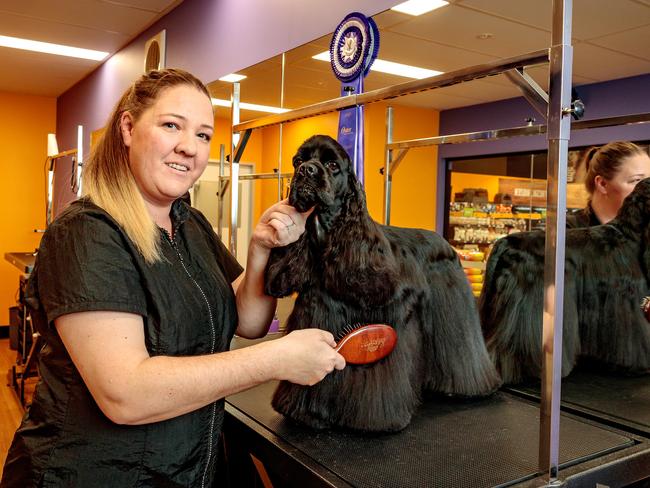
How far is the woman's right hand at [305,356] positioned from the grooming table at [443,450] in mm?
134

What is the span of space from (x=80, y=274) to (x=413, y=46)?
A: 1.31 meters

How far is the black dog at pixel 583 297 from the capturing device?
1368mm

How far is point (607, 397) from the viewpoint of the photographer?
1304 millimetres

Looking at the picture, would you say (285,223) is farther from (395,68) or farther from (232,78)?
(232,78)

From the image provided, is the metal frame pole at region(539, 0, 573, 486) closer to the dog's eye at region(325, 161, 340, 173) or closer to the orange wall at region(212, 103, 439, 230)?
the dog's eye at region(325, 161, 340, 173)

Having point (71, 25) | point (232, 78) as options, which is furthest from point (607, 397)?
point (71, 25)

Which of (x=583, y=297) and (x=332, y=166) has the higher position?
(x=332, y=166)

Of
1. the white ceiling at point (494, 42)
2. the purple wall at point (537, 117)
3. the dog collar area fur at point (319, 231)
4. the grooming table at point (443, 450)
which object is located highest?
the white ceiling at point (494, 42)

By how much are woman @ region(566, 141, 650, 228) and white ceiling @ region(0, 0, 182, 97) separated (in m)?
2.93

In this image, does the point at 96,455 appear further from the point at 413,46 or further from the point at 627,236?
the point at 413,46

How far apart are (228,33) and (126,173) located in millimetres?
2272

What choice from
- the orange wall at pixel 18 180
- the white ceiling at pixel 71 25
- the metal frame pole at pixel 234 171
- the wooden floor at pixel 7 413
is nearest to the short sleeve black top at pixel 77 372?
the metal frame pole at pixel 234 171

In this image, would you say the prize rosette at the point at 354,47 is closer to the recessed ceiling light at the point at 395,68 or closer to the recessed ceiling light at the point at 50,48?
the recessed ceiling light at the point at 395,68

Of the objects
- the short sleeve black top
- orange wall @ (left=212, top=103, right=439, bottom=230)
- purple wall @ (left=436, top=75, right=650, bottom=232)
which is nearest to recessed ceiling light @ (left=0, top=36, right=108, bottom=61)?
orange wall @ (left=212, top=103, right=439, bottom=230)
